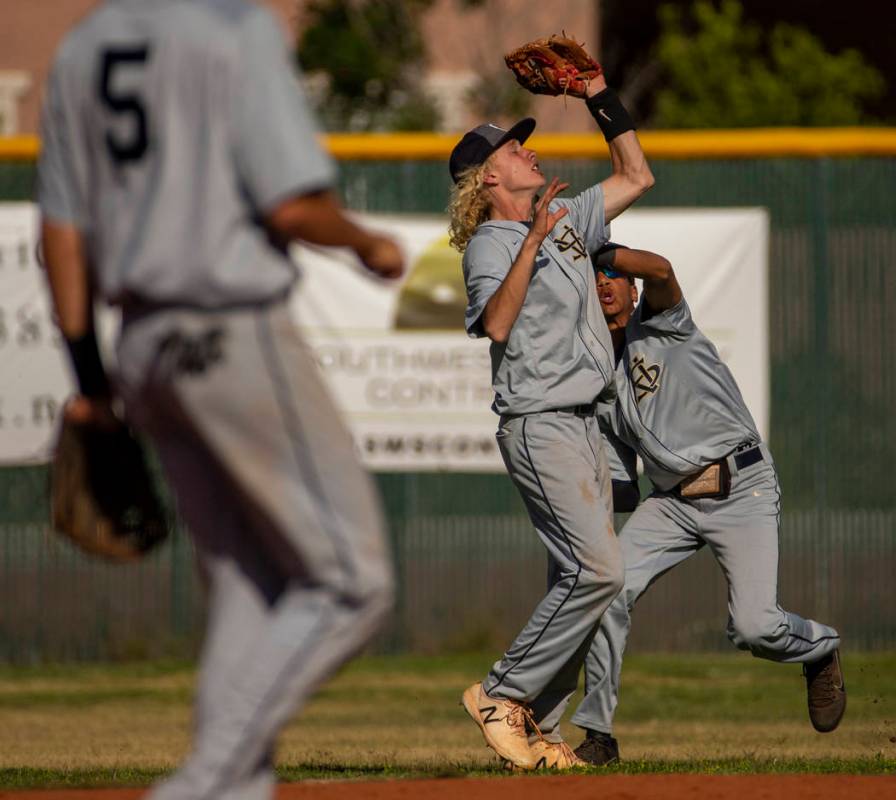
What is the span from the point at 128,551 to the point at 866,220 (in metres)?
7.89

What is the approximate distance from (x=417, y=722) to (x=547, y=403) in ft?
10.0

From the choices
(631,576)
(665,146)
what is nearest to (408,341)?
(665,146)

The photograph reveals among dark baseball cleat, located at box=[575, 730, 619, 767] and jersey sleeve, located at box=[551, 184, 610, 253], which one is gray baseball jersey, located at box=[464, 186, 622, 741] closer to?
jersey sleeve, located at box=[551, 184, 610, 253]

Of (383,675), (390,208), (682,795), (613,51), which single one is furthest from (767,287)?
(613,51)

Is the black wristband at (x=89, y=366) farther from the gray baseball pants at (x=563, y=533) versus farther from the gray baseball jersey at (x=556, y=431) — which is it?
the gray baseball pants at (x=563, y=533)

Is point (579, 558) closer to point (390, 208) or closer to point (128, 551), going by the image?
point (128, 551)

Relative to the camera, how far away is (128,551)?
12.9ft

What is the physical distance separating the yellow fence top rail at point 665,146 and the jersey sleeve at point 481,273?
472 centimetres

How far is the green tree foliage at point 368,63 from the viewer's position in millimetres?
18312

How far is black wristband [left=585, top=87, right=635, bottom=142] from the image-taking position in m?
6.36

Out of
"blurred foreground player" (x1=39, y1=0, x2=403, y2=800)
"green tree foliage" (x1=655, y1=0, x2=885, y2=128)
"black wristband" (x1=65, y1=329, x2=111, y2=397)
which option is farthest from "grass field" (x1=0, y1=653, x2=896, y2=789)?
"green tree foliage" (x1=655, y1=0, x2=885, y2=128)

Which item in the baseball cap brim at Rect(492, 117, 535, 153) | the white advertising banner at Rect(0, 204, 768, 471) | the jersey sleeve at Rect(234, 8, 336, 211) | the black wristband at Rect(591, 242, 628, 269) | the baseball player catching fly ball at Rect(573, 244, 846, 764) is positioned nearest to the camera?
the jersey sleeve at Rect(234, 8, 336, 211)

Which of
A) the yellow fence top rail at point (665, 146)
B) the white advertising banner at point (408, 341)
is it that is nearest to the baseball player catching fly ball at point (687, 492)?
the white advertising banner at point (408, 341)

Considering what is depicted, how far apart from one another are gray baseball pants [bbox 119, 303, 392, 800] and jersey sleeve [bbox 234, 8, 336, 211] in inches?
10.4
